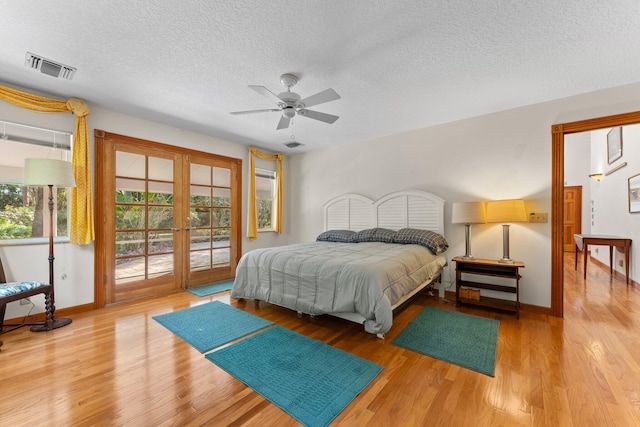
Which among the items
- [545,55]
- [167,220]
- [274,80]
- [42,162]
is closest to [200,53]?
[274,80]

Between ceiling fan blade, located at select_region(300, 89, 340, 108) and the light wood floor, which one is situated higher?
ceiling fan blade, located at select_region(300, 89, 340, 108)

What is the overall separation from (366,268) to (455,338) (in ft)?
3.51

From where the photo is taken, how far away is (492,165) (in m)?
3.55

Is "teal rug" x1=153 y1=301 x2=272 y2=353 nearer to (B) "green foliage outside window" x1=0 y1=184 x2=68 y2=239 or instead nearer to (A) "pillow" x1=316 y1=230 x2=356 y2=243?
(B) "green foliage outside window" x1=0 y1=184 x2=68 y2=239

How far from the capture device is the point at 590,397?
1655mm

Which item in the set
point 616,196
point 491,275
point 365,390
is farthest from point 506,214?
point 616,196

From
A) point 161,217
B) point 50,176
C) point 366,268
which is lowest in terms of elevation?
point 366,268

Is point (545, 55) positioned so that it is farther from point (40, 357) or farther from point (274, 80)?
point (40, 357)

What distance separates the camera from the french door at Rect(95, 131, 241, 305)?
3465 millimetres

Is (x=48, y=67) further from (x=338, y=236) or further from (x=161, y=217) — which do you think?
(x=338, y=236)

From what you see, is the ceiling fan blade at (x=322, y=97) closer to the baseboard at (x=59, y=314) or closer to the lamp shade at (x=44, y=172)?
the lamp shade at (x=44, y=172)

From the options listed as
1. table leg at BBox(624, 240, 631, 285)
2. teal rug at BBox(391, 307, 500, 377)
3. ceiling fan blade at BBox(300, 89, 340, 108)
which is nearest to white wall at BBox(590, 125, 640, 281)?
table leg at BBox(624, 240, 631, 285)

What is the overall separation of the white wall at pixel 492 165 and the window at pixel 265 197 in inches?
74.0

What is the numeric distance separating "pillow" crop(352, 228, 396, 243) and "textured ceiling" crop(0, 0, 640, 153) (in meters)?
1.81
